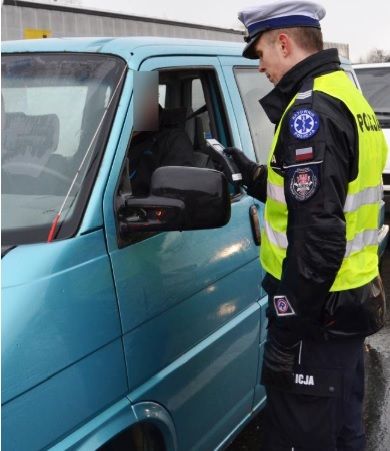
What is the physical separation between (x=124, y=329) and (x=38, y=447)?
45cm

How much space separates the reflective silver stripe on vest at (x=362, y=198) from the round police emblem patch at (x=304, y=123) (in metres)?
0.26

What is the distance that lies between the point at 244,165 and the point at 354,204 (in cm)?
73

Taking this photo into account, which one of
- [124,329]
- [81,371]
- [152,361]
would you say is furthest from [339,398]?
[81,371]

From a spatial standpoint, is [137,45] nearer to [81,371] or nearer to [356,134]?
[356,134]

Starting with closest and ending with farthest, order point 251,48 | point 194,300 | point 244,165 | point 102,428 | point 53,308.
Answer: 1. point 53,308
2. point 102,428
3. point 251,48
4. point 194,300
5. point 244,165

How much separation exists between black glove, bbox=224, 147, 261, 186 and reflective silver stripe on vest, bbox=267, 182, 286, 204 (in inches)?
18.8

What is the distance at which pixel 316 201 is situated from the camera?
1810mm

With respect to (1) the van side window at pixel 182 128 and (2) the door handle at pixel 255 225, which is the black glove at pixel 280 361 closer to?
(2) the door handle at pixel 255 225

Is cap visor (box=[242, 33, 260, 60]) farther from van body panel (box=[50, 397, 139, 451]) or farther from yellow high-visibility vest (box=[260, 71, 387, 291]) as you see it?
van body panel (box=[50, 397, 139, 451])

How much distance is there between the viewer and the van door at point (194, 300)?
76.5 inches

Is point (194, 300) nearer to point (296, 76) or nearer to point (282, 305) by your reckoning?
point (282, 305)

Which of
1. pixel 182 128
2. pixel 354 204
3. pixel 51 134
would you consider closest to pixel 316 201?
pixel 354 204


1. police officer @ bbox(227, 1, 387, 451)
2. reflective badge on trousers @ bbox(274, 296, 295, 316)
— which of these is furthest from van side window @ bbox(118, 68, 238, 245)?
reflective badge on trousers @ bbox(274, 296, 295, 316)

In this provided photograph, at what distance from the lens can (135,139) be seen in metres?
2.34
